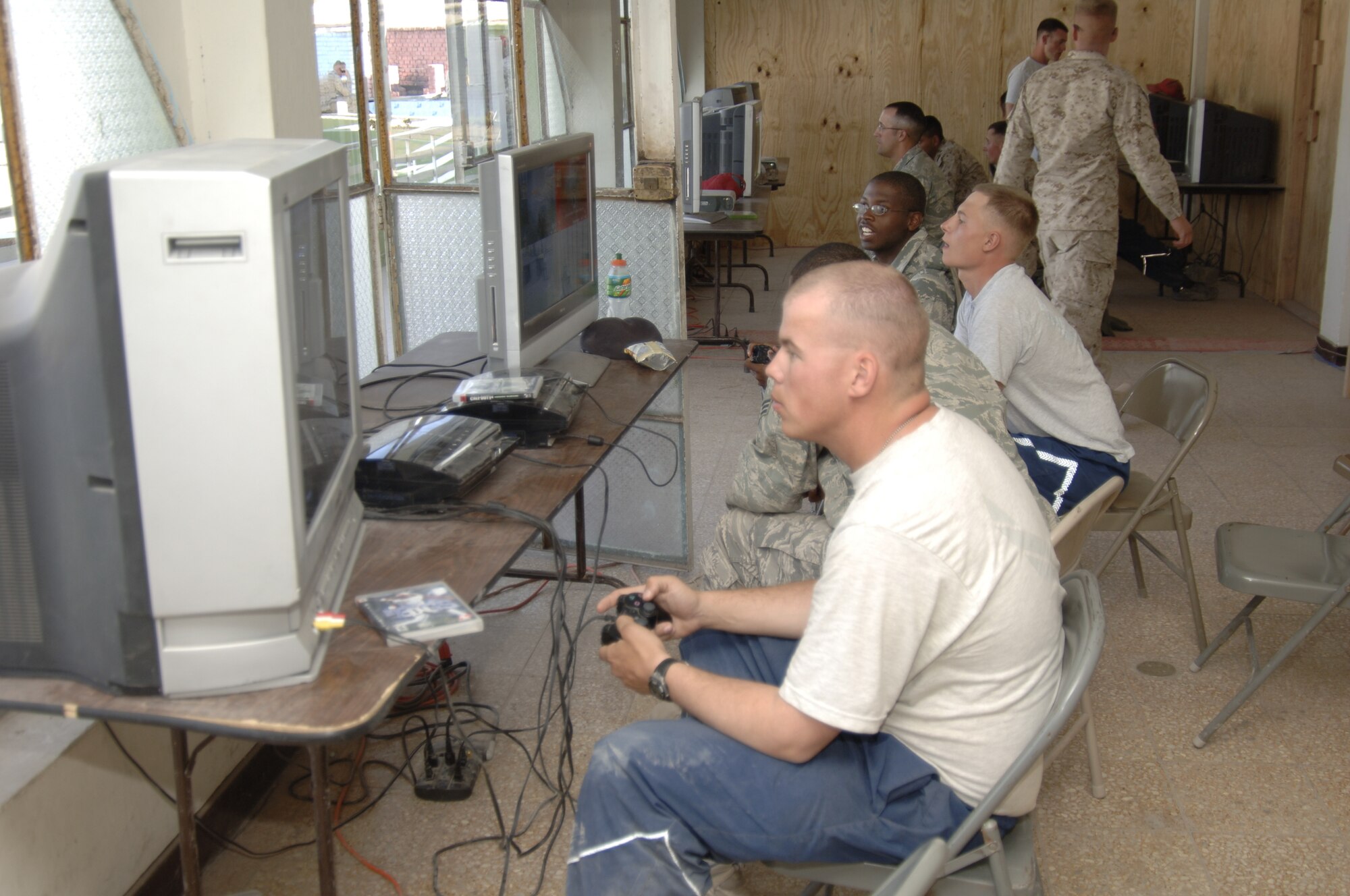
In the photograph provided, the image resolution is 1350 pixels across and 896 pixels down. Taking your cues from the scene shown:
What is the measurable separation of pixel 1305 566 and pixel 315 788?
1.98 metres

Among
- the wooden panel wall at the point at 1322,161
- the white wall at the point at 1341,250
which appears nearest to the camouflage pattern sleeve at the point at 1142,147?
the white wall at the point at 1341,250

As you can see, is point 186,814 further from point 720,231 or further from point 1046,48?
point 1046,48

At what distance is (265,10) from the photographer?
232 cm

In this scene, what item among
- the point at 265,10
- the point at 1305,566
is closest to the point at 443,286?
the point at 265,10

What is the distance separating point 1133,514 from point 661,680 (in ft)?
5.46

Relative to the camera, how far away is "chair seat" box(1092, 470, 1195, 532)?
9.18ft

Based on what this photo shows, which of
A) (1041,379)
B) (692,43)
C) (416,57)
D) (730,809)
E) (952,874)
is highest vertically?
(692,43)

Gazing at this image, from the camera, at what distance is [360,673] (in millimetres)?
1366

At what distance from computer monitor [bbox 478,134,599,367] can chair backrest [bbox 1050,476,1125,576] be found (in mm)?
1135

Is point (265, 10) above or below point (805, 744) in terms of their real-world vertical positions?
above

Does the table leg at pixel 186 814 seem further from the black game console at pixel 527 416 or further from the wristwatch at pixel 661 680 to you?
the black game console at pixel 527 416

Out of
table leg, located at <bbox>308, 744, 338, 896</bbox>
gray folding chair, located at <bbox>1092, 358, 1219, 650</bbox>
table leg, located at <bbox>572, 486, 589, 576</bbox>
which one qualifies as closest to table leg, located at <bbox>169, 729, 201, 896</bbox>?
table leg, located at <bbox>308, 744, 338, 896</bbox>

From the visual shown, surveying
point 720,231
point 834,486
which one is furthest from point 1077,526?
point 720,231

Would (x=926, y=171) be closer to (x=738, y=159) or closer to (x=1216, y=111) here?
(x=738, y=159)
